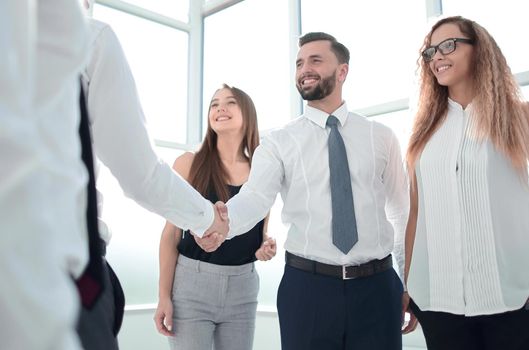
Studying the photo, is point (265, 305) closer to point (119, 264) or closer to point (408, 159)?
point (119, 264)

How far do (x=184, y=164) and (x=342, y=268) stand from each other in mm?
966

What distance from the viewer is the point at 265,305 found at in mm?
3562

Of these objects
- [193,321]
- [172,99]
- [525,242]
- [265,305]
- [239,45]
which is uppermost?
[239,45]

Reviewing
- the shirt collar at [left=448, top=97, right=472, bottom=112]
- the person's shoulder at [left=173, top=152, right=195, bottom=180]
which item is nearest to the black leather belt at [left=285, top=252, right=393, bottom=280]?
the shirt collar at [left=448, top=97, right=472, bottom=112]

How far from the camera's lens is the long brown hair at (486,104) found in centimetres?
155

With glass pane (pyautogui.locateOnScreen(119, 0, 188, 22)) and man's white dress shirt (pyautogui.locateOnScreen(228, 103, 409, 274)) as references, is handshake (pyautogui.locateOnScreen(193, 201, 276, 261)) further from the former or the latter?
glass pane (pyautogui.locateOnScreen(119, 0, 188, 22))

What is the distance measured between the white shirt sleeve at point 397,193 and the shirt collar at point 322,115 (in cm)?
23

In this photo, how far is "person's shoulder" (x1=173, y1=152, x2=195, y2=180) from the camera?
2250 millimetres

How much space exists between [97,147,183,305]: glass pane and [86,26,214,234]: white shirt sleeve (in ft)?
8.97

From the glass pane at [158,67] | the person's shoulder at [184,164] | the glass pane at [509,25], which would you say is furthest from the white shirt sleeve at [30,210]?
the glass pane at [158,67]

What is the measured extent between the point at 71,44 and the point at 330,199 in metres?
1.48

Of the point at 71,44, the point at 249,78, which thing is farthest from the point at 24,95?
the point at 249,78

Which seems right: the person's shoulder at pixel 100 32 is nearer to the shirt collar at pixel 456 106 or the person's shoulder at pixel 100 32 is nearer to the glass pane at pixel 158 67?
the shirt collar at pixel 456 106

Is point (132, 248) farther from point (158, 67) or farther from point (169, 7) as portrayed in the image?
point (169, 7)
